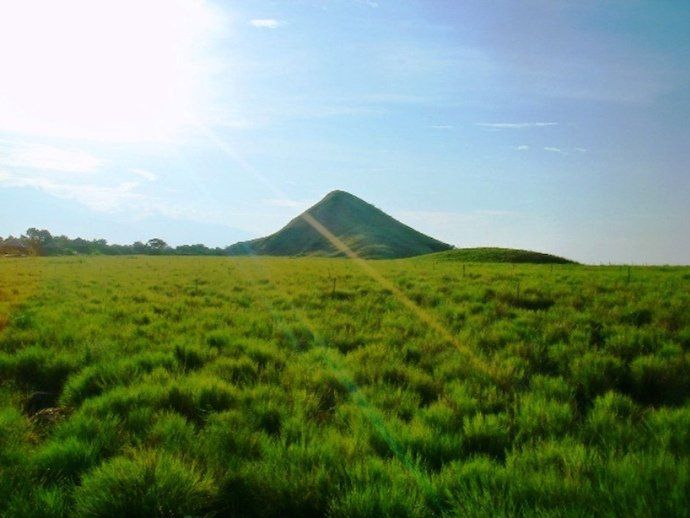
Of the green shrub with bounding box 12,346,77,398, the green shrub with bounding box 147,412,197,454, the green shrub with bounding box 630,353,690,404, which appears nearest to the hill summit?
the green shrub with bounding box 12,346,77,398

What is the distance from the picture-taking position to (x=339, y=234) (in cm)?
14288

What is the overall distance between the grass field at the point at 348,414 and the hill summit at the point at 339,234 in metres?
107

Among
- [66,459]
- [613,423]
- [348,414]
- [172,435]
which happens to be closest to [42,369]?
[66,459]

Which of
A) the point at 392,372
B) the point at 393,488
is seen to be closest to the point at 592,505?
the point at 393,488

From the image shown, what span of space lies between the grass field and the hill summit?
106590mm

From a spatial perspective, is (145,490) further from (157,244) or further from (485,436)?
(157,244)

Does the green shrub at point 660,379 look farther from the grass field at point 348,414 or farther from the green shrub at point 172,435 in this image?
the green shrub at point 172,435

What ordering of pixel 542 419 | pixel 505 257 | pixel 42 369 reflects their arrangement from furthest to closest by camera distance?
pixel 505 257, pixel 42 369, pixel 542 419

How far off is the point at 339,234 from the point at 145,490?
13983cm

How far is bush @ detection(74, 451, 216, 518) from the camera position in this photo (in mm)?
3236

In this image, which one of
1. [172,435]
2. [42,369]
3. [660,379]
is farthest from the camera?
[42,369]

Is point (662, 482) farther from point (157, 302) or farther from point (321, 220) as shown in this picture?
point (321, 220)

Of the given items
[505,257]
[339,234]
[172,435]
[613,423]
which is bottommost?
[172,435]

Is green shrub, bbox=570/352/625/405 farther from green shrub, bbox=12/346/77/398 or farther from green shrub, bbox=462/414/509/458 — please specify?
green shrub, bbox=12/346/77/398
